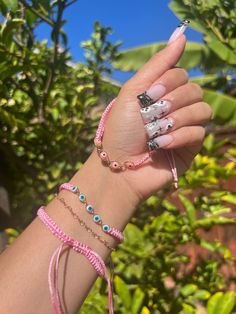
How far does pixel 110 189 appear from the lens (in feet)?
3.24

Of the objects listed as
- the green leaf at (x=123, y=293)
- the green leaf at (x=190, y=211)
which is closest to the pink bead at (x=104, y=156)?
the green leaf at (x=123, y=293)

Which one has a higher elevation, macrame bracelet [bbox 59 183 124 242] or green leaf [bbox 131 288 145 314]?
macrame bracelet [bbox 59 183 124 242]

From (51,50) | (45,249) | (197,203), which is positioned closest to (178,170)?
(45,249)

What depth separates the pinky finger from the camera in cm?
95

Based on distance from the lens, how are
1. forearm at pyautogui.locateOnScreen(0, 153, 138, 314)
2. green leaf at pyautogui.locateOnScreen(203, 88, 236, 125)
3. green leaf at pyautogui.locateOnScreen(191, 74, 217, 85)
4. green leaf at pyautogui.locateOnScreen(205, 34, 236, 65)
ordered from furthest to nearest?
green leaf at pyautogui.locateOnScreen(191, 74, 217, 85) → green leaf at pyautogui.locateOnScreen(203, 88, 236, 125) → green leaf at pyautogui.locateOnScreen(205, 34, 236, 65) → forearm at pyautogui.locateOnScreen(0, 153, 138, 314)

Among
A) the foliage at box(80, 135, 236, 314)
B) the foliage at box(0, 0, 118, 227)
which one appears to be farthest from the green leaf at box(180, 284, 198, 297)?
the foliage at box(0, 0, 118, 227)

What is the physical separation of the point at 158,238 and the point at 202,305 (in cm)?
31

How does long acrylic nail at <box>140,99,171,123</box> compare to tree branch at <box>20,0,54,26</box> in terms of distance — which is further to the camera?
tree branch at <box>20,0,54,26</box>

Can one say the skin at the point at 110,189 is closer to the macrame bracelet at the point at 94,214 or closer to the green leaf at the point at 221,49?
the macrame bracelet at the point at 94,214

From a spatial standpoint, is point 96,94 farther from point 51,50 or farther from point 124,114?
point 124,114

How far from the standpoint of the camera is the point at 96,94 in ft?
7.52

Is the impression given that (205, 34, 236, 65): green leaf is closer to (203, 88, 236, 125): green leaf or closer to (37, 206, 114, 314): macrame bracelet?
(203, 88, 236, 125): green leaf

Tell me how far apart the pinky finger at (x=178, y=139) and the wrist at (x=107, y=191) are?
0.10 meters

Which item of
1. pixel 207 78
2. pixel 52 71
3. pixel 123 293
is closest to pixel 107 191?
A: pixel 123 293
